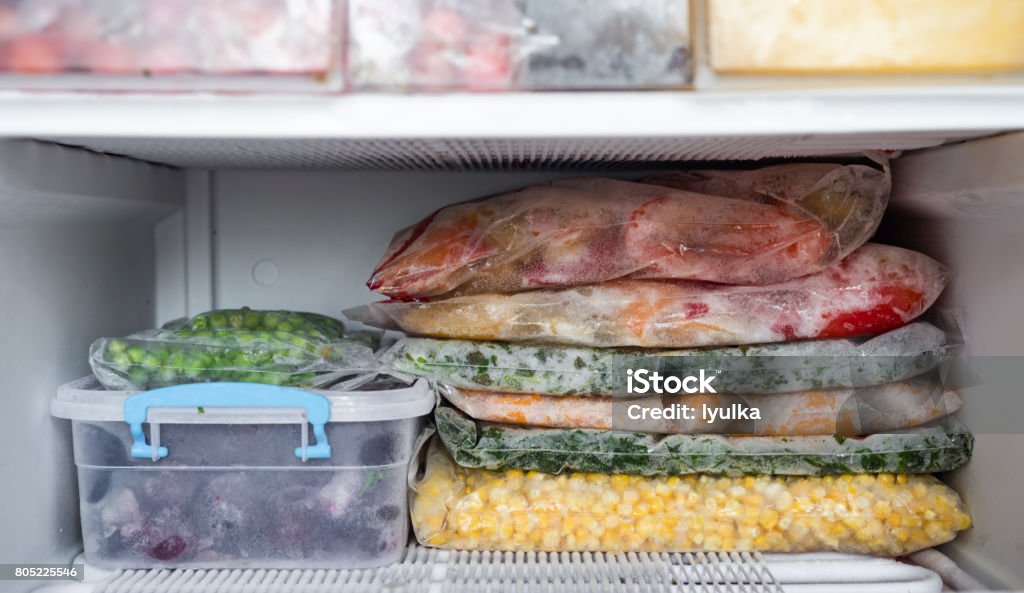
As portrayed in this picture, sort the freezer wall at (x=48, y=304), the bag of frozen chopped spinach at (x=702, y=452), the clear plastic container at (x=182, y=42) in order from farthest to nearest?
the bag of frozen chopped spinach at (x=702, y=452)
the freezer wall at (x=48, y=304)
the clear plastic container at (x=182, y=42)

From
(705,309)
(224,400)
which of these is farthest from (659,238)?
(224,400)

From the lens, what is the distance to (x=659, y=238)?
87 cm

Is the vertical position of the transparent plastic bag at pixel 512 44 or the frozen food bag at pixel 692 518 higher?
the transparent plastic bag at pixel 512 44

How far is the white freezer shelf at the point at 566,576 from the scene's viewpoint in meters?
0.77

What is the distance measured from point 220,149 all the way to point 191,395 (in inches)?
9.4

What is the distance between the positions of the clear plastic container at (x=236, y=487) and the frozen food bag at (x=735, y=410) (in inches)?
4.6

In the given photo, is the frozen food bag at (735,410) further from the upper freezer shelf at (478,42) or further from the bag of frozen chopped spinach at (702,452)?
the upper freezer shelf at (478,42)

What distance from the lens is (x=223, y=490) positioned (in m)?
0.81

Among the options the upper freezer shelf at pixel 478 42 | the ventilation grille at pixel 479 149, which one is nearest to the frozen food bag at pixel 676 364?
the ventilation grille at pixel 479 149

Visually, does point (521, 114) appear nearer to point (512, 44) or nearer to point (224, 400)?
point (512, 44)

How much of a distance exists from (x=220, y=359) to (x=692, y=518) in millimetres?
512

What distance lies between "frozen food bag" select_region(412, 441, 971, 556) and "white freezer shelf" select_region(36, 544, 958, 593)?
0.05 ft

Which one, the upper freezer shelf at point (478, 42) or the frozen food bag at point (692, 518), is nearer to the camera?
the upper freezer shelf at point (478, 42)

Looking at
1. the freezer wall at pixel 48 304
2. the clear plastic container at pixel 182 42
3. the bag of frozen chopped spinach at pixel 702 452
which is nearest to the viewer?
the clear plastic container at pixel 182 42
